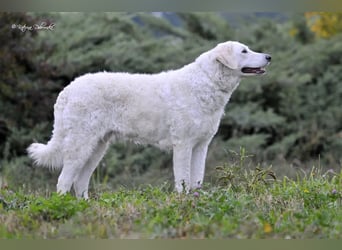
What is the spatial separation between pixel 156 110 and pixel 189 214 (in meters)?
1.98

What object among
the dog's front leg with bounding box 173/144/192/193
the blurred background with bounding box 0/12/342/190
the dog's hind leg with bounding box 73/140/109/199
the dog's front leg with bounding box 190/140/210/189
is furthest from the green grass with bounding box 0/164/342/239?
the blurred background with bounding box 0/12/342/190

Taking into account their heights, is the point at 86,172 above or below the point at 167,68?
below

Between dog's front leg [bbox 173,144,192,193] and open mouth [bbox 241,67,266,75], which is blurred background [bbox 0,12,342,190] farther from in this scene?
open mouth [bbox 241,67,266,75]

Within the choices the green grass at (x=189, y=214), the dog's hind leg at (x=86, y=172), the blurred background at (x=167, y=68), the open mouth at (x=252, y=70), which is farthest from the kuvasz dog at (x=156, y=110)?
the blurred background at (x=167, y=68)

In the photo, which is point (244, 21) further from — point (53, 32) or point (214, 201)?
point (214, 201)

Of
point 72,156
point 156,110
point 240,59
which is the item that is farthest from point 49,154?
point 240,59

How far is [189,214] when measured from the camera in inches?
194

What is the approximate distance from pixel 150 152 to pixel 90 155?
4226 mm

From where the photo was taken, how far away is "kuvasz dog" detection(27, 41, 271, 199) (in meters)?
6.59

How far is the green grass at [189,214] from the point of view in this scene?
431 cm

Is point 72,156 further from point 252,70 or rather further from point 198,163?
point 252,70

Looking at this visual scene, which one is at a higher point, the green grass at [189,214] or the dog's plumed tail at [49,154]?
the dog's plumed tail at [49,154]

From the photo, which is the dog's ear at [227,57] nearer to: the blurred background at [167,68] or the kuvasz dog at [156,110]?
the kuvasz dog at [156,110]

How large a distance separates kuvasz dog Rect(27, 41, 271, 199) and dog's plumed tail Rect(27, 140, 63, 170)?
0.01 meters
